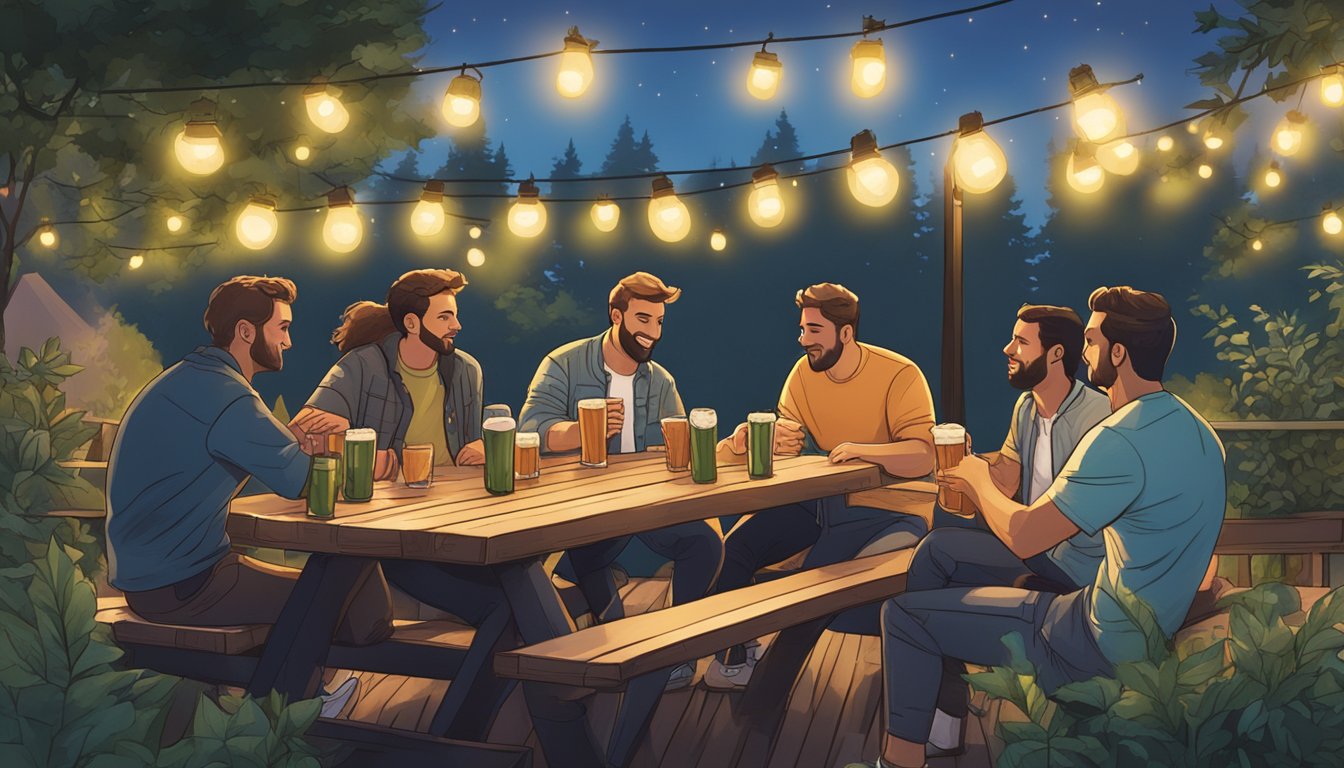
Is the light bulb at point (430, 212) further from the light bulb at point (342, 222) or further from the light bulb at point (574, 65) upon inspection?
the light bulb at point (574, 65)

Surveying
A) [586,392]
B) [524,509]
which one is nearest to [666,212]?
[586,392]

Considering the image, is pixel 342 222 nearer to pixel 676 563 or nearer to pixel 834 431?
pixel 676 563

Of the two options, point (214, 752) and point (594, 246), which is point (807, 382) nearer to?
point (214, 752)

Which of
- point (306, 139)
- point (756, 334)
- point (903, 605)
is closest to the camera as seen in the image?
point (903, 605)

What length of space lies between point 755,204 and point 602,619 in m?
1.71

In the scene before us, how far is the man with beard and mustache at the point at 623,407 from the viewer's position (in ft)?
13.5

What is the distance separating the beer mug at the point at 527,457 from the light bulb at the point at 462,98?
1512 millimetres

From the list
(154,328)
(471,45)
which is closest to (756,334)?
(471,45)

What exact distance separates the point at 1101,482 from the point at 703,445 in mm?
1114

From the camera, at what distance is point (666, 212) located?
15.5 feet

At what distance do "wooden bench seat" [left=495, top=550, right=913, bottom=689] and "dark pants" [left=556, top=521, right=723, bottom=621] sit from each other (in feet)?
2.16

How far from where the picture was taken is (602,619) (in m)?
4.22

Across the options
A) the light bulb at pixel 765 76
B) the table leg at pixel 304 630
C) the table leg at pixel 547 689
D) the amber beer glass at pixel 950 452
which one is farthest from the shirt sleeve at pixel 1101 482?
the light bulb at pixel 765 76

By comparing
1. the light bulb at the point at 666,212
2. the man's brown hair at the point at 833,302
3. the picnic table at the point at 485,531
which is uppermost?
the light bulb at the point at 666,212
